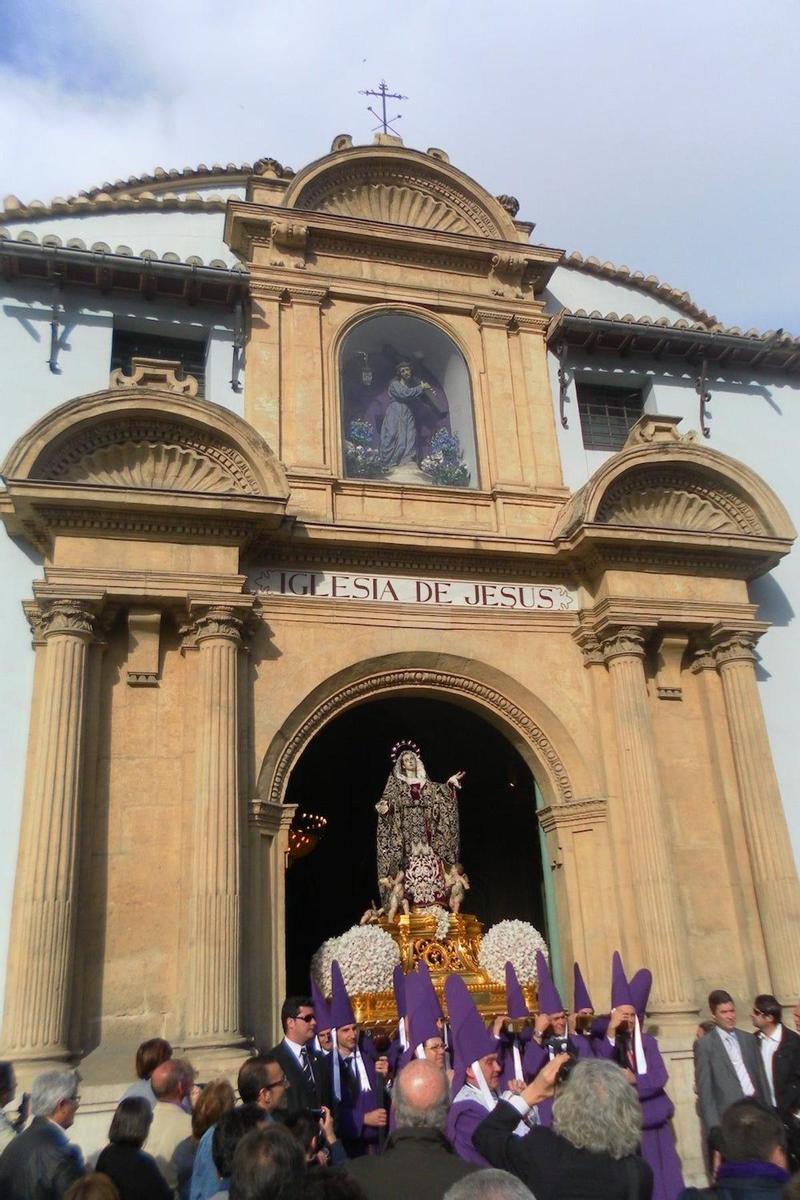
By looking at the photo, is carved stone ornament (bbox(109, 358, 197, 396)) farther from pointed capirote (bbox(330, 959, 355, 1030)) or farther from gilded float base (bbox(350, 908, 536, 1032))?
pointed capirote (bbox(330, 959, 355, 1030))

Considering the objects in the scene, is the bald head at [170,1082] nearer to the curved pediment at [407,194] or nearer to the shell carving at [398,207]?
the curved pediment at [407,194]

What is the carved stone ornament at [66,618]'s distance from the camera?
10.4m

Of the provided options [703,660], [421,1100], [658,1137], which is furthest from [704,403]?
[421,1100]

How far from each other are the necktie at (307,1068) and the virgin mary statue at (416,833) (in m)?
5.02

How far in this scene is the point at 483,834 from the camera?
1647cm

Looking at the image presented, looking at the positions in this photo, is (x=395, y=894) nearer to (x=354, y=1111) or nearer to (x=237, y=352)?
(x=354, y=1111)

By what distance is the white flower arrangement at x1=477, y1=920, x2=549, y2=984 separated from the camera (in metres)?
11.2

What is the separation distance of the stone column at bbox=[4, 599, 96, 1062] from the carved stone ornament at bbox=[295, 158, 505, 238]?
284 inches

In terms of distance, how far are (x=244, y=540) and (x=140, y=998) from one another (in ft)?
15.8

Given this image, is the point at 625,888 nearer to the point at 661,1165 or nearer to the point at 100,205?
the point at 661,1165

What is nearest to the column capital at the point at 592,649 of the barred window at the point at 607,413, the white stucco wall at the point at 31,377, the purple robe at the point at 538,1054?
the barred window at the point at 607,413

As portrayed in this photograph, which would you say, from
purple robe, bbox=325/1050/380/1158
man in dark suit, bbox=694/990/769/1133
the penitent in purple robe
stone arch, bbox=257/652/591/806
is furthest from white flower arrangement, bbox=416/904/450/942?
the penitent in purple robe

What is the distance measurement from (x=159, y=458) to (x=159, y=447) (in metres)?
0.12

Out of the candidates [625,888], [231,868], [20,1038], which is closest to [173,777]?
[231,868]
